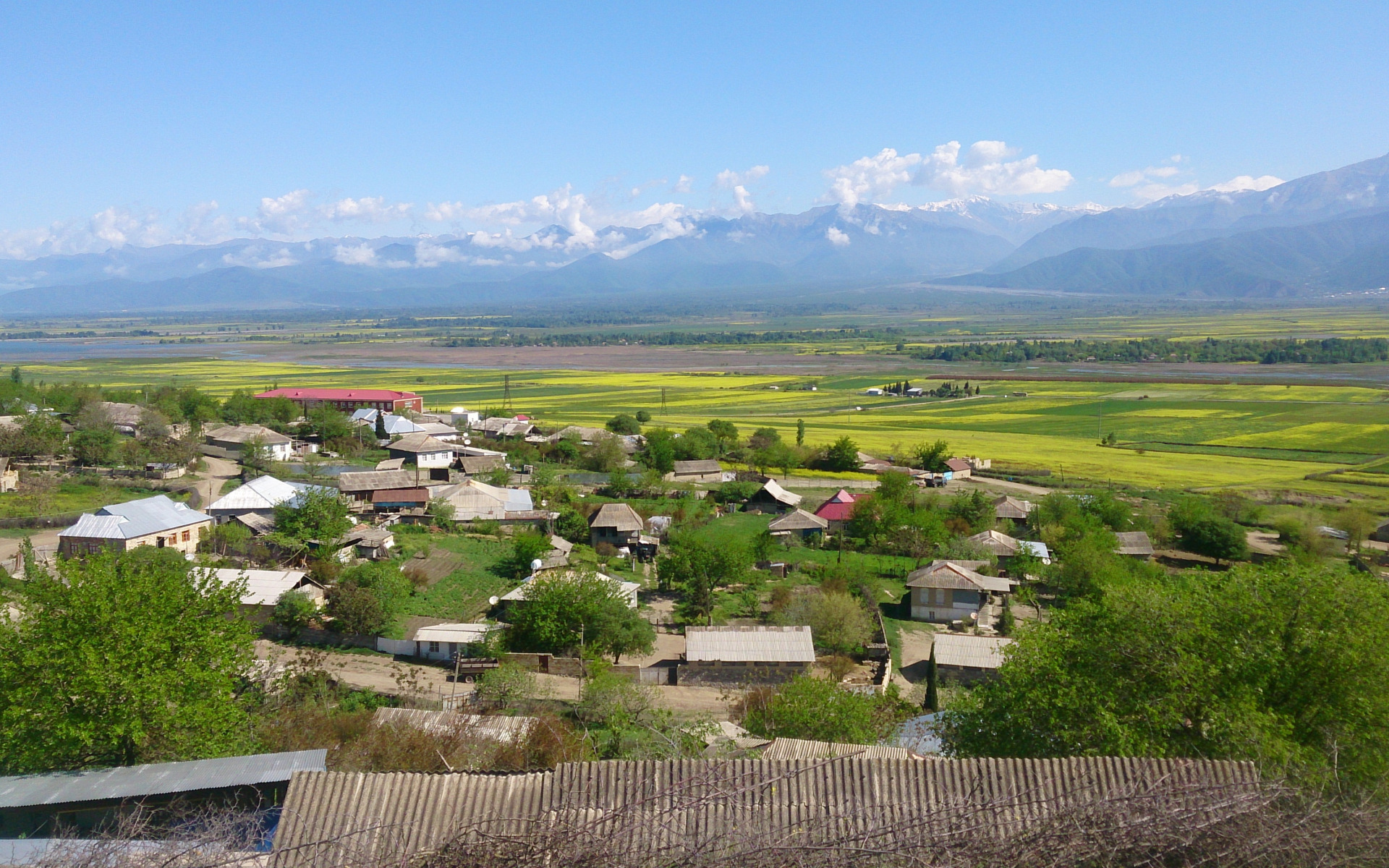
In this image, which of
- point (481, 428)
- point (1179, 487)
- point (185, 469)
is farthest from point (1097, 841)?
point (481, 428)

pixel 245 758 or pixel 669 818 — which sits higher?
pixel 669 818

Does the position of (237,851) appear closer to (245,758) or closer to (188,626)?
(245,758)

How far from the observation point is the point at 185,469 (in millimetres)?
37281

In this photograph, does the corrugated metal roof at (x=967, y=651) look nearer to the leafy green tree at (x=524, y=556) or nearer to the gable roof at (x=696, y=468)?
the leafy green tree at (x=524, y=556)

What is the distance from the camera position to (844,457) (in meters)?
41.8

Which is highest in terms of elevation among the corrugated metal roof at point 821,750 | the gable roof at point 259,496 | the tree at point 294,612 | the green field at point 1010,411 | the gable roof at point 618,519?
the corrugated metal roof at point 821,750

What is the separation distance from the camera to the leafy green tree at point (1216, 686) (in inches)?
324

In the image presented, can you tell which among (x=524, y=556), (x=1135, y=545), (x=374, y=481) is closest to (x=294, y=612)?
(x=524, y=556)

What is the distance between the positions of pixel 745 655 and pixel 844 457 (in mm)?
24827

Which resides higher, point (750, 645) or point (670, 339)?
point (670, 339)

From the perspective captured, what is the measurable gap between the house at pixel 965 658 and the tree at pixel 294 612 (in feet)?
43.5

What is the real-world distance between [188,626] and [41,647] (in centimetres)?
148

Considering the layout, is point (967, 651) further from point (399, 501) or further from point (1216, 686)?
point (399, 501)

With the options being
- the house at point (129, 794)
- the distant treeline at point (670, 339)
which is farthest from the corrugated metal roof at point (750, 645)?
the distant treeline at point (670, 339)
